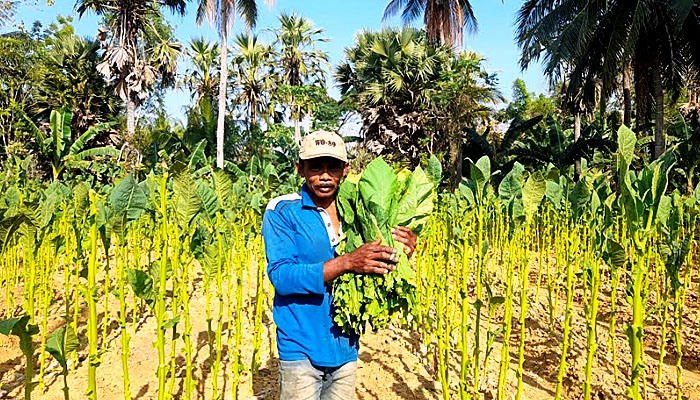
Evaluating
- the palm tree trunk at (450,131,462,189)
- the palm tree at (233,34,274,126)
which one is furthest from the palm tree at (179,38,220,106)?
the palm tree trunk at (450,131,462,189)

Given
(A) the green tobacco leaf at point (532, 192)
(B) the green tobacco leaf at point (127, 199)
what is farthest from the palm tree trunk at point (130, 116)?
(A) the green tobacco leaf at point (532, 192)

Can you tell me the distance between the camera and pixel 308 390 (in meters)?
1.62

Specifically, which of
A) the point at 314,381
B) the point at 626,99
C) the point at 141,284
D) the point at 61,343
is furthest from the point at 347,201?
the point at 626,99

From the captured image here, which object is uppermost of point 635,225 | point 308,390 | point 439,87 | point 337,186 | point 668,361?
point 439,87

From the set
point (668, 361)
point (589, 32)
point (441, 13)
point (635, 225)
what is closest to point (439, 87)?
point (441, 13)

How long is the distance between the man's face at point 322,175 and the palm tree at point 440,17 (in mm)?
17216

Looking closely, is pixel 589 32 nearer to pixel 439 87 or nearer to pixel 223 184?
pixel 439 87

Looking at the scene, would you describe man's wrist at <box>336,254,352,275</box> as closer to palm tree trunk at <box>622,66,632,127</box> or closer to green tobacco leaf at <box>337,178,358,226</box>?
green tobacco leaf at <box>337,178,358,226</box>

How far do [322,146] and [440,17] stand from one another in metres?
18.0

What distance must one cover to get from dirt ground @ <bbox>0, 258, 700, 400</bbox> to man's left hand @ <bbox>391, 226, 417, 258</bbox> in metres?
1.65

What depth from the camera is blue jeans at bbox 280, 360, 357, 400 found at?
1.61 m

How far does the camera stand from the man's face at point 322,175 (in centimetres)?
166

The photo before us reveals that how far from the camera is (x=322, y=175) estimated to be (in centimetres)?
166

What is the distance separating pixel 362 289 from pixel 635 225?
3.85ft
